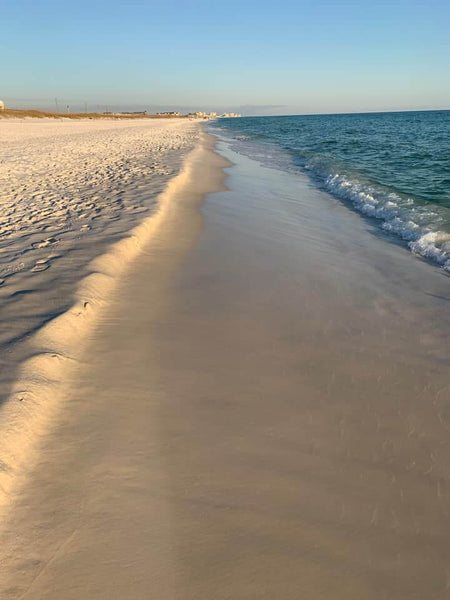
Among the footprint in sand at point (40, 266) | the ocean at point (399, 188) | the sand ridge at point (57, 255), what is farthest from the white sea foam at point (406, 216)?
the footprint in sand at point (40, 266)

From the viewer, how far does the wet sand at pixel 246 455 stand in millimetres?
1866

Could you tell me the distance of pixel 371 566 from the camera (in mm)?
1907

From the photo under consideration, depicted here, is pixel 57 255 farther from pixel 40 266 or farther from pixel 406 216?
pixel 406 216

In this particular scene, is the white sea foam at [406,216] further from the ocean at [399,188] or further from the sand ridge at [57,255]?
the sand ridge at [57,255]

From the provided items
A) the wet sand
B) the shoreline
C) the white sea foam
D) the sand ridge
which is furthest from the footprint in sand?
the white sea foam

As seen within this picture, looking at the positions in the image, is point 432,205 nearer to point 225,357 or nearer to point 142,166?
point 225,357

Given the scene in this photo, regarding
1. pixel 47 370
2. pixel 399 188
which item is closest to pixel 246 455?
pixel 47 370

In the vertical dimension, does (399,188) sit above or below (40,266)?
above

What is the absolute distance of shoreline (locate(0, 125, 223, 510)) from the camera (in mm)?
2379

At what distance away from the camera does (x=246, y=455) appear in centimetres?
252

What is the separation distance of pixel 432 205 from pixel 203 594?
1047 cm

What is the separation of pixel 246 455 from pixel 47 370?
175cm

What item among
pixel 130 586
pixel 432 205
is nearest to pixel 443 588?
pixel 130 586

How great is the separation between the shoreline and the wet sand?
9 centimetres
